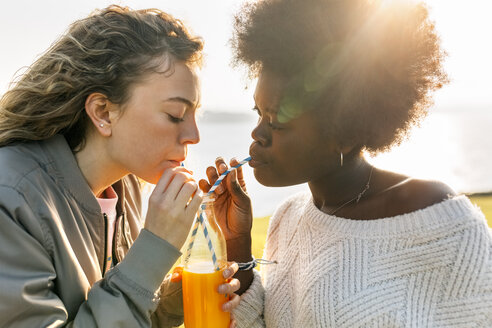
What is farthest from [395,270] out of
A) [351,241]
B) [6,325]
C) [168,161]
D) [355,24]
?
[6,325]

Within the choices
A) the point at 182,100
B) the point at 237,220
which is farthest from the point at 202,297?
the point at 182,100

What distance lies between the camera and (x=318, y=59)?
1.58 metres

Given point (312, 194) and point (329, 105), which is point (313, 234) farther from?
point (329, 105)

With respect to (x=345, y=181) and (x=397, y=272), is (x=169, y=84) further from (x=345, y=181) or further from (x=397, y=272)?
(x=397, y=272)

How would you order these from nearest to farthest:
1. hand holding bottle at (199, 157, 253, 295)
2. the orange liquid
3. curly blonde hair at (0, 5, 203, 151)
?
the orange liquid, curly blonde hair at (0, 5, 203, 151), hand holding bottle at (199, 157, 253, 295)

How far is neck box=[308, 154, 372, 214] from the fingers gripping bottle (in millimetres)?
425

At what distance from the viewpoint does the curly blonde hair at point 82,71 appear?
1.78 m

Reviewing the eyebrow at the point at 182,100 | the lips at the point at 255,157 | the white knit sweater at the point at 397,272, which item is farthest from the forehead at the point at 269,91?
the white knit sweater at the point at 397,272

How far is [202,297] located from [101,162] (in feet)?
2.09

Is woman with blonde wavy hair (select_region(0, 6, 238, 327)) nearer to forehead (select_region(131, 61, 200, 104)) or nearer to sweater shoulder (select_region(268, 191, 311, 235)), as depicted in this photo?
forehead (select_region(131, 61, 200, 104))

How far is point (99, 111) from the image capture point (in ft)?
5.96

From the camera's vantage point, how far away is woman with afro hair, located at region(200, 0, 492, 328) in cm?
143

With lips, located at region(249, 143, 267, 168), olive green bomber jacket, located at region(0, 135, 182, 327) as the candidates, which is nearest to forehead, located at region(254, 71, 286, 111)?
lips, located at region(249, 143, 267, 168)

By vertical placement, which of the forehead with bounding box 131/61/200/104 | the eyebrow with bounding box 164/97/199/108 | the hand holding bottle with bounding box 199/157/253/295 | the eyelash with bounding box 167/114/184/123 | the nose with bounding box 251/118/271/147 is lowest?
the hand holding bottle with bounding box 199/157/253/295
